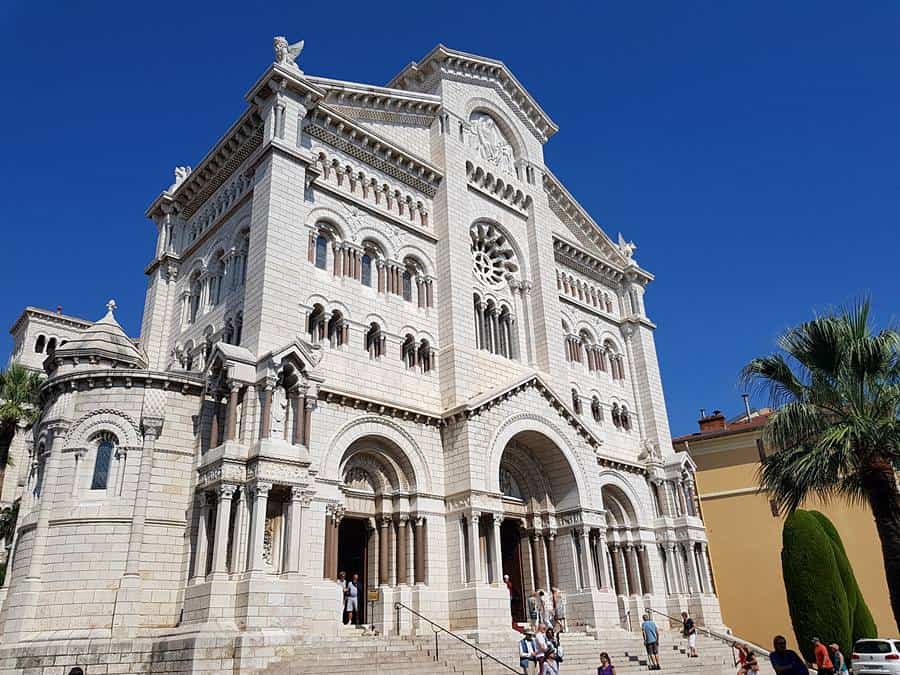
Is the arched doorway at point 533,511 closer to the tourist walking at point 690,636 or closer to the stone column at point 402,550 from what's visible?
the tourist walking at point 690,636

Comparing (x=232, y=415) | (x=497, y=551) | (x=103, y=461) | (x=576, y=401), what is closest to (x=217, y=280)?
(x=232, y=415)

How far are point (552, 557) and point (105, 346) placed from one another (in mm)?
17925

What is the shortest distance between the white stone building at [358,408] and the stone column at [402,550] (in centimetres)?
12

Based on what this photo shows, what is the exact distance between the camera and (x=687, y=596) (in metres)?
32.2

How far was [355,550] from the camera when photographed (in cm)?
2403

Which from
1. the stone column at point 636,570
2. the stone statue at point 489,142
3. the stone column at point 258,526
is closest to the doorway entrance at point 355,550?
the stone column at point 258,526

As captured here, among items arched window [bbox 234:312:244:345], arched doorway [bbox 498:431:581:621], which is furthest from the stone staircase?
arched window [bbox 234:312:244:345]

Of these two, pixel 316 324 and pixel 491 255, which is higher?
pixel 491 255

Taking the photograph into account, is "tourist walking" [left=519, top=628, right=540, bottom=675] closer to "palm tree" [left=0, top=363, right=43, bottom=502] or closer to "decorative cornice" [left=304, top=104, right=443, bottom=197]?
"decorative cornice" [left=304, top=104, right=443, bottom=197]

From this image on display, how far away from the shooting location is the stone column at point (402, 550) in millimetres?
23031

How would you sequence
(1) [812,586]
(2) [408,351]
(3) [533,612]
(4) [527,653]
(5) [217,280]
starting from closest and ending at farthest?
1. (4) [527,653]
2. (3) [533,612]
3. (1) [812,586]
4. (2) [408,351]
5. (5) [217,280]

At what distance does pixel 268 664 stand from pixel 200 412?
25.6 feet

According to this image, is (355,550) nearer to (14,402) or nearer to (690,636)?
(690,636)

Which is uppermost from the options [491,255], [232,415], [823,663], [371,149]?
[371,149]
